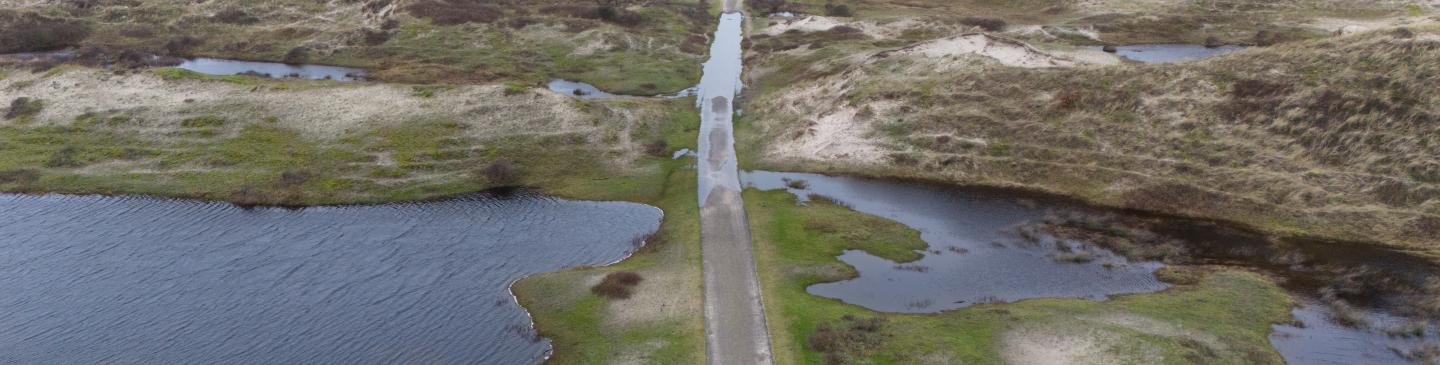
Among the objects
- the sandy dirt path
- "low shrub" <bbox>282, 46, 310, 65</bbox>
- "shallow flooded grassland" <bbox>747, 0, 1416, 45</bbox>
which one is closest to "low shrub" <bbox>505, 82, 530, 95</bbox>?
the sandy dirt path

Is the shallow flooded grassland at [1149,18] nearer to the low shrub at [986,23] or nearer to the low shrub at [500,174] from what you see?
the low shrub at [986,23]

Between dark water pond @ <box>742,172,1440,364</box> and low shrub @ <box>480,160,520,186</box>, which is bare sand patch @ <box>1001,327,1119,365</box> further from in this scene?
low shrub @ <box>480,160,520,186</box>

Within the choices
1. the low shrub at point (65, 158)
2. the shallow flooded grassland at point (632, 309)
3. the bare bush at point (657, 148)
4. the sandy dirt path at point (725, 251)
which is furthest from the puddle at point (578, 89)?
the low shrub at point (65, 158)

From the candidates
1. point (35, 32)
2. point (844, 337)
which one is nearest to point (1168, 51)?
point (844, 337)

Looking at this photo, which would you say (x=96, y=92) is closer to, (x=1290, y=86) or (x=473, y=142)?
(x=473, y=142)

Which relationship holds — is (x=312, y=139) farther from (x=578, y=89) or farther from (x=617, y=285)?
(x=617, y=285)
